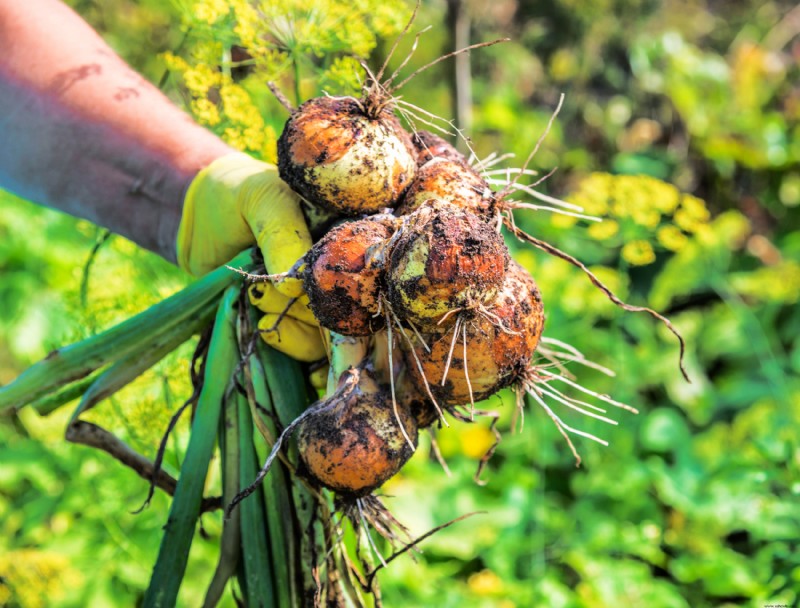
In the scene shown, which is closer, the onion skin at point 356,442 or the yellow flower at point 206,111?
the onion skin at point 356,442

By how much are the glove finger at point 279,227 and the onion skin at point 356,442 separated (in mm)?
230

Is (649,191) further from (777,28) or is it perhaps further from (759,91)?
(777,28)

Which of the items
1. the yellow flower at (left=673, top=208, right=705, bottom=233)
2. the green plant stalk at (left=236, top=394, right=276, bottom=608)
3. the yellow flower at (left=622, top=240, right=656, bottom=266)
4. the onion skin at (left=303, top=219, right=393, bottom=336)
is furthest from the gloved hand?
the yellow flower at (left=673, top=208, right=705, bottom=233)

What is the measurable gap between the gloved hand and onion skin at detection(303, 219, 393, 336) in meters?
0.10

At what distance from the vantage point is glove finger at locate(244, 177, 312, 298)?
1.35 metres

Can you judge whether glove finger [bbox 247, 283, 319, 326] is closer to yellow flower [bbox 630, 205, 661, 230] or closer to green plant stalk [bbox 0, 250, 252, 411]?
green plant stalk [bbox 0, 250, 252, 411]

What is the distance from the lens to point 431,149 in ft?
4.60

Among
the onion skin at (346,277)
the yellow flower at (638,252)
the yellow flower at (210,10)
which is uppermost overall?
the yellow flower at (210,10)

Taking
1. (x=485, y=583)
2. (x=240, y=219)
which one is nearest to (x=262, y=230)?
(x=240, y=219)

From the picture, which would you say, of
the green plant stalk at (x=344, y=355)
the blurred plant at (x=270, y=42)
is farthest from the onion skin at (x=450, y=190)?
the blurred plant at (x=270, y=42)

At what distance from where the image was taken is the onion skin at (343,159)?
4.12ft

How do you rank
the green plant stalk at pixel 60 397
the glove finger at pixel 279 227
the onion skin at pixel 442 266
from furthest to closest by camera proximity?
the green plant stalk at pixel 60 397
the glove finger at pixel 279 227
the onion skin at pixel 442 266

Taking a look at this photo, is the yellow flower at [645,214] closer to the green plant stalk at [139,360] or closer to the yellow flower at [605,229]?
the yellow flower at [605,229]

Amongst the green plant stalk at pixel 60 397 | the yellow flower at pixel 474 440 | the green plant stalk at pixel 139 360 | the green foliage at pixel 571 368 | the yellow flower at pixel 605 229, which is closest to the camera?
the green plant stalk at pixel 139 360
